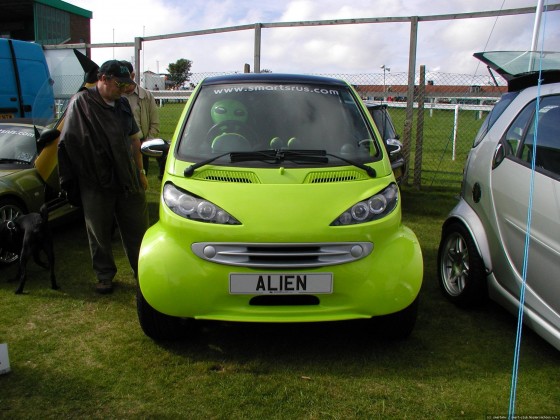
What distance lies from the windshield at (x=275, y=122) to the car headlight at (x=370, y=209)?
376 millimetres

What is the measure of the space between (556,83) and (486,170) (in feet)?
2.46

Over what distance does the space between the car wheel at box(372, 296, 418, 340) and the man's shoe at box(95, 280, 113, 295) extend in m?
2.23

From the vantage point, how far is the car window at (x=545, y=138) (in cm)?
329

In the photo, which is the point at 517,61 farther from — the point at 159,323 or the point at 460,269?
the point at 159,323

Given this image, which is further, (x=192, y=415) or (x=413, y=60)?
(x=413, y=60)

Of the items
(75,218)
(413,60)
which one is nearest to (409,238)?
(75,218)

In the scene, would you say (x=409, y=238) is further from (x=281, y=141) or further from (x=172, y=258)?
(x=172, y=258)

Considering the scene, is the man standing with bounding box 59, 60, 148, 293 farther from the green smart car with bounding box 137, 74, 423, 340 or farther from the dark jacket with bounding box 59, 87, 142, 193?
the green smart car with bounding box 137, 74, 423, 340

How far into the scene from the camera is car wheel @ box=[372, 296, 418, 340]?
3273 millimetres

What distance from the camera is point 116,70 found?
398cm

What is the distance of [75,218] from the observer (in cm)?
616

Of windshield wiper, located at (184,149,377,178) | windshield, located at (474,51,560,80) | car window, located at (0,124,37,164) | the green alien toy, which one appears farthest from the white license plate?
car window, located at (0,124,37,164)

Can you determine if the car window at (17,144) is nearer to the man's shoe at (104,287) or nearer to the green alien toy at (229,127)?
the man's shoe at (104,287)

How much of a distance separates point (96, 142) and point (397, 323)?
2.57 m
